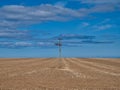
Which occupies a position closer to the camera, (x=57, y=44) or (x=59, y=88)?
(x=59, y=88)

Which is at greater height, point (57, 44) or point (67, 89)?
point (57, 44)

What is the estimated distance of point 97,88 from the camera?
62.3 feet

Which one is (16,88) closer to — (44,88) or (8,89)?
(8,89)

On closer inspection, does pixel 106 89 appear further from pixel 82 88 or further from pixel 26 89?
pixel 26 89

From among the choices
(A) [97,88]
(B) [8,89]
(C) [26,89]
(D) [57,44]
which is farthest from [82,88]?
(D) [57,44]

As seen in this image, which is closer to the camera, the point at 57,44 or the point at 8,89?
the point at 8,89

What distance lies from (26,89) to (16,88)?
102 cm

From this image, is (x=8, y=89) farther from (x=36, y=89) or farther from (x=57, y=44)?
(x=57, y=44)

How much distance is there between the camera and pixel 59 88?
18.8m

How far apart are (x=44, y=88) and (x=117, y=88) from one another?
5083 mm

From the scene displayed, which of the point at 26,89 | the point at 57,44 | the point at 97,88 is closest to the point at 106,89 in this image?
the point at 97,88

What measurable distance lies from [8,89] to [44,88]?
8.06 ft

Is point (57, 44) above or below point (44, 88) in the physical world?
above

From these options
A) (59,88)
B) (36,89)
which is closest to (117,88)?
(59,88)
